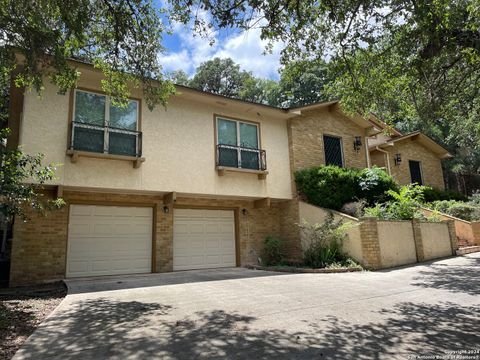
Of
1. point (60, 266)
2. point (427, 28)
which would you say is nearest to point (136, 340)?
point (60, 266)

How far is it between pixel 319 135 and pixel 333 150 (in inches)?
41.6

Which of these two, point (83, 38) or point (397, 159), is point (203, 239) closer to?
point (83, 38)

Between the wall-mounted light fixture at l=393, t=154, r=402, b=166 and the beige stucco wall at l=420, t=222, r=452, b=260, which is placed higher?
the wall-mounted light fixture at l=393, t=154, r=402, b=166

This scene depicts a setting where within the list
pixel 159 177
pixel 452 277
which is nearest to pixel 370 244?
pixel 452 277

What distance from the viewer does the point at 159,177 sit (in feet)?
35.7

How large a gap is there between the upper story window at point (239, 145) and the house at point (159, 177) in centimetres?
4

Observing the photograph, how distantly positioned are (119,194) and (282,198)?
6087 millimetres

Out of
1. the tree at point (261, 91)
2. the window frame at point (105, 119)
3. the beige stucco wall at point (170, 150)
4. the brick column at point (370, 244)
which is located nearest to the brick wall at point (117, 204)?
the beige stucco wall at point (170, 150)

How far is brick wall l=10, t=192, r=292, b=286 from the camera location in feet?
30.8


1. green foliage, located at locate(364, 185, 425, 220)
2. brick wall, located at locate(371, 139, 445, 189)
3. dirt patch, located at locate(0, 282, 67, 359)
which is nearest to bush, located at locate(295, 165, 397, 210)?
green foliage, located at locate(364, 185, 425, 220)

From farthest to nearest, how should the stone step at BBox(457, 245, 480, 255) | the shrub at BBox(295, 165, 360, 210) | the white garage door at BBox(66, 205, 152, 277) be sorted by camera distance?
the stone step at BBox(457, 245, 480, 255), the shrub at BBox(295, 165, 360, 210), the white garage door at BBox(66, 205, 152, 277)

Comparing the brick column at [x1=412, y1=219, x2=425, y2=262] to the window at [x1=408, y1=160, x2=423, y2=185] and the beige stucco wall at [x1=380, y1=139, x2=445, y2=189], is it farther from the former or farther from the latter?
the window at [x1=408, y1=160, x2=423, y2=185]

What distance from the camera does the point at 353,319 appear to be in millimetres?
5176

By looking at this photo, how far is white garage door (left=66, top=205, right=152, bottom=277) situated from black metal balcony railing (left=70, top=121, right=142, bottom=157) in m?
2.02
